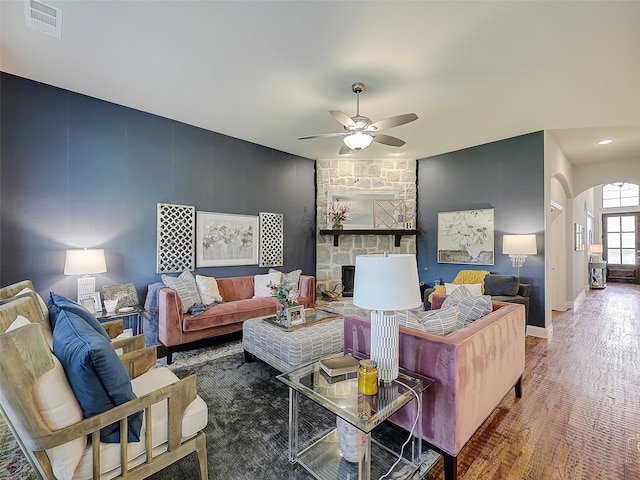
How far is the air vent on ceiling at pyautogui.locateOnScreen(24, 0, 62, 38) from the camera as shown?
214cm

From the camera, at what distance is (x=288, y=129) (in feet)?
14.3

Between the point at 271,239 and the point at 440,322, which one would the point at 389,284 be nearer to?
the point at 440,322

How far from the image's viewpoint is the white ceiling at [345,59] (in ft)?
7.04

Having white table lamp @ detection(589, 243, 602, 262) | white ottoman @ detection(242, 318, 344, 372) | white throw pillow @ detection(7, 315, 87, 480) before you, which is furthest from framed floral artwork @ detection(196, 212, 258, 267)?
white table lamp @ detection(589, 243, 602, 262)

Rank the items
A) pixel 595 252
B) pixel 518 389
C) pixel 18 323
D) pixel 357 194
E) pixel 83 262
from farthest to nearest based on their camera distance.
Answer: pixel 595 252
pixel 357 194
pixel 83 262
pixel 518 389
pixel 18 323

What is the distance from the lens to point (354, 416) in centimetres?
138

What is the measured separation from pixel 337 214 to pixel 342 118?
288 cm

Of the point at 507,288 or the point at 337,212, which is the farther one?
the point at 337,212

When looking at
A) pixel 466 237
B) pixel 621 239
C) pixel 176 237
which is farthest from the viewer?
pixel 621 239

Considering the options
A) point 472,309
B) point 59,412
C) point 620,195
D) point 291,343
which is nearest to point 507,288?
point 472,309

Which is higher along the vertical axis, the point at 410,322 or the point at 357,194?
the point at 357,194

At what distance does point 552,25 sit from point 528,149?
2.67 metres

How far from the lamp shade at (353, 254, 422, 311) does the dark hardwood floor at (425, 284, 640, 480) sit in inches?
43.4

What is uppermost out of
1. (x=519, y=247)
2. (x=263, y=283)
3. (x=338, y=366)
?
(x=519, y=247)
